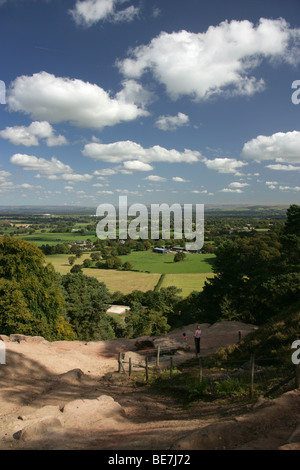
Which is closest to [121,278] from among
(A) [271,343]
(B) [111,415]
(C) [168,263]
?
(C) [168,263]

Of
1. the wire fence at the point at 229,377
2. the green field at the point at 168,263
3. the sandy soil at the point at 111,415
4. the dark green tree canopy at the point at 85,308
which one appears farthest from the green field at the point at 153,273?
the sandy soil at the point at 111,415

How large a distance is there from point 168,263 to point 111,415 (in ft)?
235

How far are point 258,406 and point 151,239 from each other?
372 feet

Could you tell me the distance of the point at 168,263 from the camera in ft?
263

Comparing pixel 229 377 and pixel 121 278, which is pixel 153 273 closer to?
pixel 121 278

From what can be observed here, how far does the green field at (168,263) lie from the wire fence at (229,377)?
55.6 m

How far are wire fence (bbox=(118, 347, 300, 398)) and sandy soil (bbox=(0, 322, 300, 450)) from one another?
79 cm

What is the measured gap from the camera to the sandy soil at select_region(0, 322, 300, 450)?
5.76 m

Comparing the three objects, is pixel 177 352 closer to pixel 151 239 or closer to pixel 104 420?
pixel 104 420

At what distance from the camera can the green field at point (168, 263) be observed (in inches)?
2825

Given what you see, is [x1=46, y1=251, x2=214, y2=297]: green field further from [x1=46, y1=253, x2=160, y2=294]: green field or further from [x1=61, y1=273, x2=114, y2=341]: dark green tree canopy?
[x1=61, y1=273, x2=114, y2=341]: dark green tree canopy

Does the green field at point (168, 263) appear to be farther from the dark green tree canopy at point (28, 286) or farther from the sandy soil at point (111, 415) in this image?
the sandy soil at point (111, 415)
